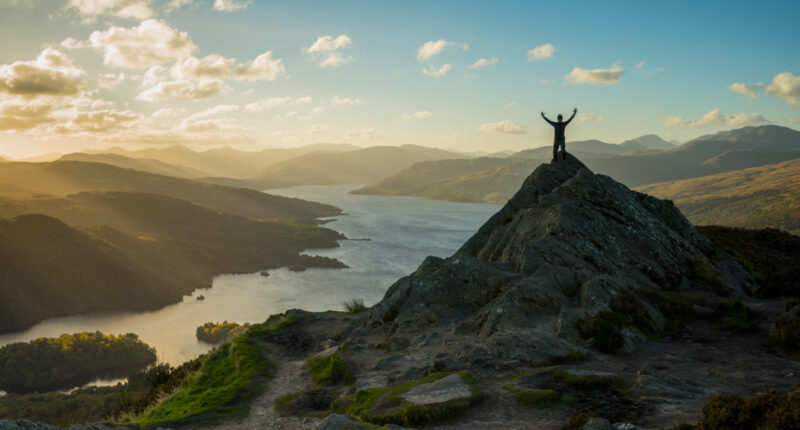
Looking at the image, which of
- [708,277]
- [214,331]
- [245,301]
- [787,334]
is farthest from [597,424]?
[245,301]

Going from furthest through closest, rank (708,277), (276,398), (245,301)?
(245,301), (708,277), (276,398)

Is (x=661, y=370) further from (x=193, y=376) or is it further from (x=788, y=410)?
(x=193, y=376)

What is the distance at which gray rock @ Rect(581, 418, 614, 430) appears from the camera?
31.0 ft

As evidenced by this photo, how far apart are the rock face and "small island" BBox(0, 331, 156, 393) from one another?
353 feet

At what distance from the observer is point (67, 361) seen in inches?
3979

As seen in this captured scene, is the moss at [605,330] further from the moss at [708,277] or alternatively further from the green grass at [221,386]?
the green grass at [221,386]

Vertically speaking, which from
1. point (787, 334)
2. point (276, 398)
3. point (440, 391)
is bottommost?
point (276, 398)

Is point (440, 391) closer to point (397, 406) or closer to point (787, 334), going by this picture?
point (397, 406)

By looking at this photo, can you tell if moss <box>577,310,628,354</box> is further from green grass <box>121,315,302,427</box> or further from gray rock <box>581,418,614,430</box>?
green grass <box>121,315,302,427</box>

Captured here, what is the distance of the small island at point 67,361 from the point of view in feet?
316

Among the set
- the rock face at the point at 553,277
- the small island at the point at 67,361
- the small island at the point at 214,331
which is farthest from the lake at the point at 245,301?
the rock face at the point at 553,277

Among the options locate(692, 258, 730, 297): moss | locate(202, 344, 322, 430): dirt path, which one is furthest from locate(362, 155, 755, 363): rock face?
locate(202, 344, 322, 430): dirt path

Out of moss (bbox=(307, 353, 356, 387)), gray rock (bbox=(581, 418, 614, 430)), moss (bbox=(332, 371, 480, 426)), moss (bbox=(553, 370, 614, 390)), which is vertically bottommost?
moss (bbox=(307, 353, 356, 387))

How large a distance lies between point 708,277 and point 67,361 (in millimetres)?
126585
